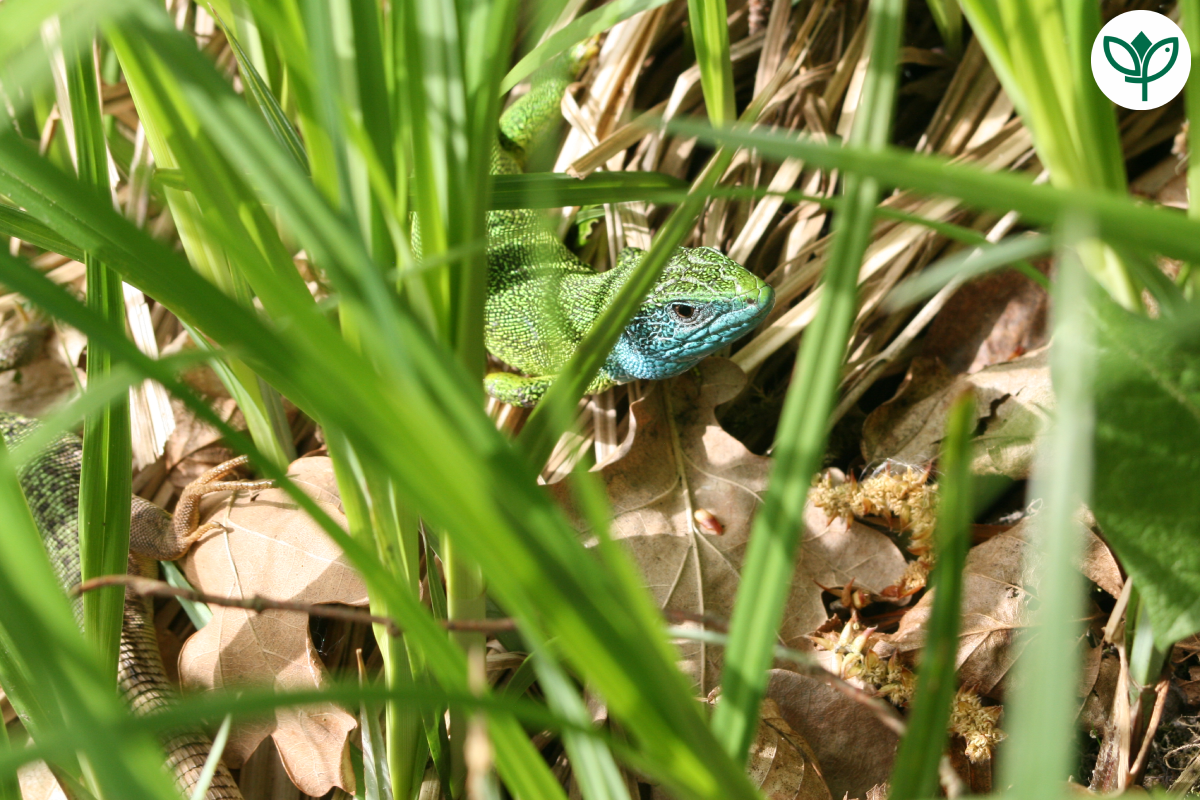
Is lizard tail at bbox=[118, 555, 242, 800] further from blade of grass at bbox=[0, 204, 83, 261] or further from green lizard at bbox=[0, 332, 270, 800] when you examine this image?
blade of grass at bbox=[0, 204, 83, 261]

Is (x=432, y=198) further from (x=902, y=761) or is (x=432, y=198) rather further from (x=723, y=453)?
(x=723, y=453)

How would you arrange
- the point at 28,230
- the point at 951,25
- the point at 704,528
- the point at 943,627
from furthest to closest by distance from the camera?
1. the point at 951,25
2. the point at 704,528
3. the point at 28,230
4. the point at 943,627

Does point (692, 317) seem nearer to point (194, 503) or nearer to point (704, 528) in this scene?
point (704, 528)

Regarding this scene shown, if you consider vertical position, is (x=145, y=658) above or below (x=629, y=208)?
below

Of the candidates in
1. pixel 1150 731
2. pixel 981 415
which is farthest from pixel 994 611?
pixel 981 415

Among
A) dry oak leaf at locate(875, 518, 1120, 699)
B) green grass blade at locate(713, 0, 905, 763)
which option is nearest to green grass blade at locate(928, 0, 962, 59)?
dry oak leaf at locate(875, 518, 1120, 699)

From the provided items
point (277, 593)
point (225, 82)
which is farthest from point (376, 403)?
point (277, 593)

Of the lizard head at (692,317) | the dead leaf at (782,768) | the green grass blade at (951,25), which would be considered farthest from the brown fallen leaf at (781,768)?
the green grass blade at (951,25)
